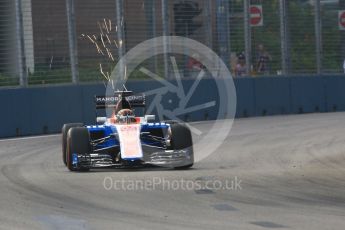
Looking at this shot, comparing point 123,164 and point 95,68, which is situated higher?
point 95,68

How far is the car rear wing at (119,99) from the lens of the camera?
49.5 ft

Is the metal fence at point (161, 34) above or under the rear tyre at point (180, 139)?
above

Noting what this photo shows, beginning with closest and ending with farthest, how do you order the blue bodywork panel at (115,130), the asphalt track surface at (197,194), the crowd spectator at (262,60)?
1. the asphalt track surface at (197,194)
2. the blue bodywork panel at (115,130)
3. the crowd spectator at (262,60)

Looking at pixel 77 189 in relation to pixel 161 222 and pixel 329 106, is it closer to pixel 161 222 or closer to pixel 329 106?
pixel 161 222

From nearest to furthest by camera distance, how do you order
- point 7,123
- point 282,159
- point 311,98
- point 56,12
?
point 282,159
point 7,123
point 56,12
point 311,98

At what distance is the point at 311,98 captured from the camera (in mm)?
28734

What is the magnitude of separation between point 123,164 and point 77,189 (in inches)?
92.5

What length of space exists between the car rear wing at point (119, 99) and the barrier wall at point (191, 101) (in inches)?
291

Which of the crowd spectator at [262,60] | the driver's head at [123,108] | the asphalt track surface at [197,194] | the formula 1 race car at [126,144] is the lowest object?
the asphalt track surface at [197,194]

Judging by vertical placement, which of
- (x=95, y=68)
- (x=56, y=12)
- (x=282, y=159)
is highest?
(x=56, y=12)

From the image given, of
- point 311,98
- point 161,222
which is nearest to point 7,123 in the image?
point 311,98

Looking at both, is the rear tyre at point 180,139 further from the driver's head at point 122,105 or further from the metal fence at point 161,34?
the metal fence at point 161,34

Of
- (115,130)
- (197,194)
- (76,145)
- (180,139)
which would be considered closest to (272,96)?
(180,139)

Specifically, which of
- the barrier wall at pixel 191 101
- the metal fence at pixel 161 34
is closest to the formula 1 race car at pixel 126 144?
the barrier wall at pixel 191 101
